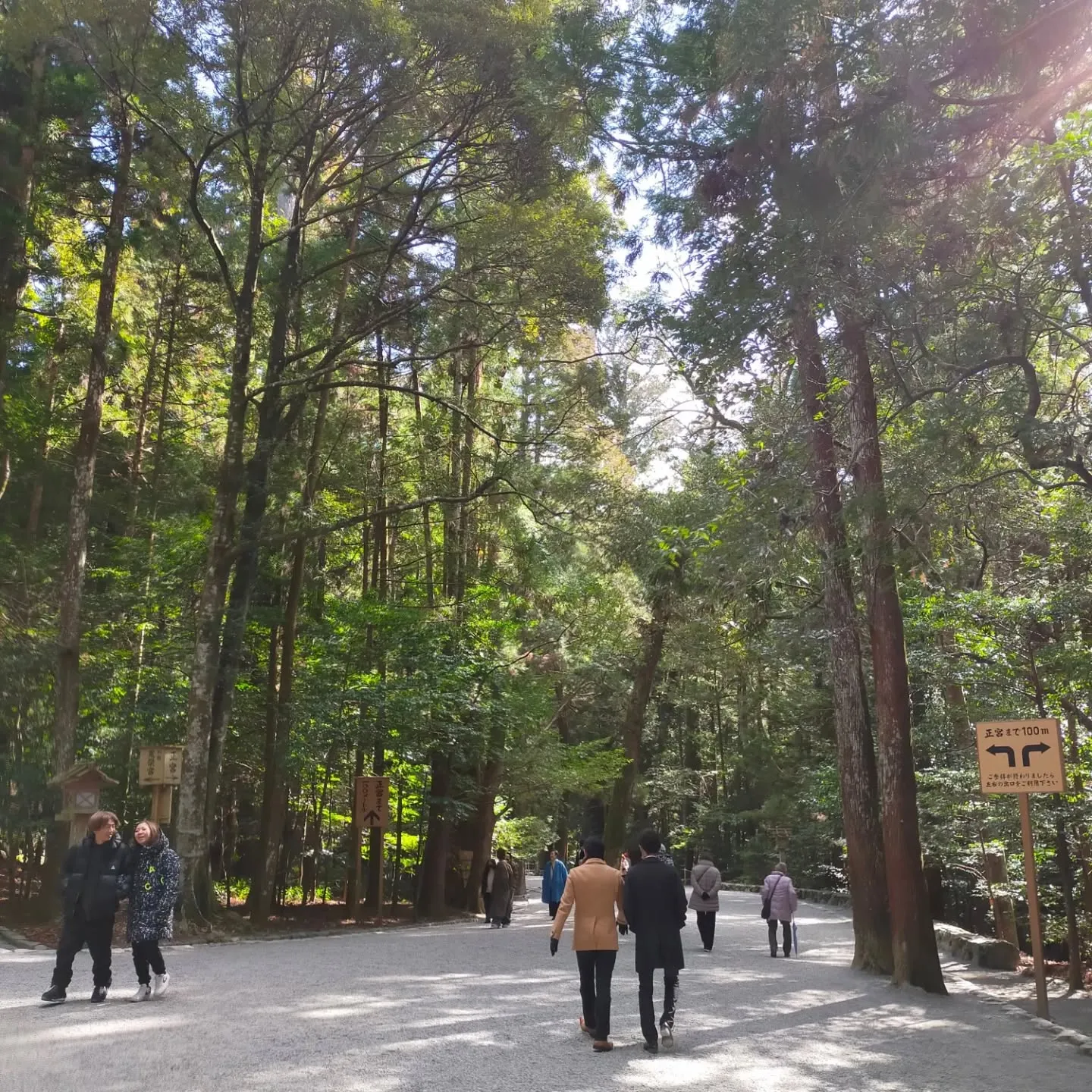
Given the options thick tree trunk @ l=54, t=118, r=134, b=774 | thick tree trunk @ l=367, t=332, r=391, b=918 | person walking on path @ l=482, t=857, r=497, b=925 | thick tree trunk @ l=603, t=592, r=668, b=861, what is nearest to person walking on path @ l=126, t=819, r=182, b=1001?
thick tree trunk @ l=54, t=118, r=134, b=774

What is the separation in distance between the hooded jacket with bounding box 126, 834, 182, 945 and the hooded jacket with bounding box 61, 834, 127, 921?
0.09 meters

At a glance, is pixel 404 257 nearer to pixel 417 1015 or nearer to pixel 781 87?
pixel 781 87

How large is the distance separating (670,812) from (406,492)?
86.0 feet

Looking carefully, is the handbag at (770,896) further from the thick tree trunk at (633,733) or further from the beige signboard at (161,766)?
the thick tree trunk at (633,733)

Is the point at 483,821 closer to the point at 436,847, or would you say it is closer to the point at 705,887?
the point at 436,847

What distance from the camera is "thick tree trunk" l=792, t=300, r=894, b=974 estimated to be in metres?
11.7

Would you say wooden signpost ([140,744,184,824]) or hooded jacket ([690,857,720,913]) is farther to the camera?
hooded jacket ([690,857,720,913])

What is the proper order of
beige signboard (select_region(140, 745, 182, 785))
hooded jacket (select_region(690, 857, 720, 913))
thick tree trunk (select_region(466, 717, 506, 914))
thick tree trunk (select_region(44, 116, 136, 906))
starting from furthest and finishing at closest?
1. thick tree trunk (select_region(466, 717, 506, 914))
2. hooded jacket (select_region(690, 857, 720, 913))
3. thick tree trunk (select_region(44, 116, 136, 906))
4. beige signboard (select_region(140, 745, 182, 785))

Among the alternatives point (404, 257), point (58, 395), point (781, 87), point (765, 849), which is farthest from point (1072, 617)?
point (765, 849)

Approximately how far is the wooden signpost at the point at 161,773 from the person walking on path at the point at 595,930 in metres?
8.20

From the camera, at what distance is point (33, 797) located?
1448 centimetres

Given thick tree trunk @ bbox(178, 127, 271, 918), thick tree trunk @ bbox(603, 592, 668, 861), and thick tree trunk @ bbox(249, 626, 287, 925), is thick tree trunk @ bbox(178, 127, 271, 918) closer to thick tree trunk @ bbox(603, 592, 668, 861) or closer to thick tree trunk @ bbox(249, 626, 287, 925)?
thick tree trunk @ bbox(249, 626, 287, 925)

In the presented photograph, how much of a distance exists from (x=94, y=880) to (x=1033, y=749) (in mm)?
7909

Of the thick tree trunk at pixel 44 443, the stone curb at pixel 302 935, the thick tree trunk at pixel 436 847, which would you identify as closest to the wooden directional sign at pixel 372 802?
the stone curb at pixel 302 935
